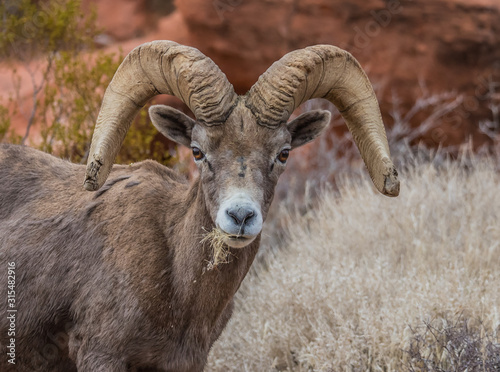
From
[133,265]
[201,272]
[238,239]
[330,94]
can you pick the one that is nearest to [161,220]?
[133,265]

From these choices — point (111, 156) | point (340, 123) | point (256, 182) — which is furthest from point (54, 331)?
point (340, 123)

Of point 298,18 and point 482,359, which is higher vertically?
point 482,359

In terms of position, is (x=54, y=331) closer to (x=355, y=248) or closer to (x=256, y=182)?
(x=256, y=182)

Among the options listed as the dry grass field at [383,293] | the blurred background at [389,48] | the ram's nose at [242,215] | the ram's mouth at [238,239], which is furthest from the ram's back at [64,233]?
the blurred background at [389,48]

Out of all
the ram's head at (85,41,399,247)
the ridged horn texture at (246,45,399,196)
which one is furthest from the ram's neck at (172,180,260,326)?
the ridged horn texture at (246,45,399,196)

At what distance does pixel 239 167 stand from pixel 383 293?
2.49 m

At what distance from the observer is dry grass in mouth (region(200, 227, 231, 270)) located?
3912 mm

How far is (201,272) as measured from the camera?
13.7ft

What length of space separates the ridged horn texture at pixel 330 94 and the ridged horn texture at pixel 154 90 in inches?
9.4

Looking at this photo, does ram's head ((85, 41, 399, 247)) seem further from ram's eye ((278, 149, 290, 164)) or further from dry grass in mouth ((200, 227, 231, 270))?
dry grass in mouth ((200, 227, 231, 270))

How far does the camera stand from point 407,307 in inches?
205

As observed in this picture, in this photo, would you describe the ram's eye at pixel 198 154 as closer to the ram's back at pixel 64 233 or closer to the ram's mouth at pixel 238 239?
the ram's back at pixel 64 233

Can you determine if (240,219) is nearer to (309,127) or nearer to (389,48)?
(309,127)

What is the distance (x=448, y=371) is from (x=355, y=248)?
2830 millimetres
